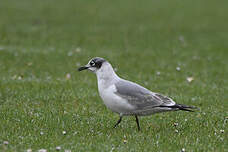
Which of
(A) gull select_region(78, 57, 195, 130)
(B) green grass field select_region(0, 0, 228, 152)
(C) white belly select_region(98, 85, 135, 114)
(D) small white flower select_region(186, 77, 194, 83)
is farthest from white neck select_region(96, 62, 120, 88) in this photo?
(D) small white flower select_region(186, 77, 194, 83)

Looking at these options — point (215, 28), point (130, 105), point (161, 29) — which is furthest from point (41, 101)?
point (215, 28)

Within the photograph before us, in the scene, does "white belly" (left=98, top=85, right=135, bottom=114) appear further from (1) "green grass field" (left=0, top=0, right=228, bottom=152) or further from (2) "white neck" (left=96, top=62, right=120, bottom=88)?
(1) "green grass field" (left=0, top=0, right=228, bottom=152)

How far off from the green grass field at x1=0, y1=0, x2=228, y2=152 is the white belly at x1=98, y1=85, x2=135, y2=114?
388 millimetres

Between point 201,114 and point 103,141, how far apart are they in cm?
284

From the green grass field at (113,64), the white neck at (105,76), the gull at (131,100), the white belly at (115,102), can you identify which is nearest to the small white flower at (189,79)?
the green grass field at (113,64)

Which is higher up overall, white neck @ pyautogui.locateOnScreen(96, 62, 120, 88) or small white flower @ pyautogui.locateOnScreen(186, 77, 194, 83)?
white neck @ pyautogui.locateOnScreen(96, 62, 120, 88)

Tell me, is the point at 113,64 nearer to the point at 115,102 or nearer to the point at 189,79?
the point at 189,79

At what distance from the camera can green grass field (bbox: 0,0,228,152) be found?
679 centimetres

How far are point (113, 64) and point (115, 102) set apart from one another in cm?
602

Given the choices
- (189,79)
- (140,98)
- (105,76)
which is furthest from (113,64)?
(140,98)

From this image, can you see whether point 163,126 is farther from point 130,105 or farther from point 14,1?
point 14,1

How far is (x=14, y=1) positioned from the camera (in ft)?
70.7

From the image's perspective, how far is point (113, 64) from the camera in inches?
512

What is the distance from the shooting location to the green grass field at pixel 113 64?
679 centimetres
